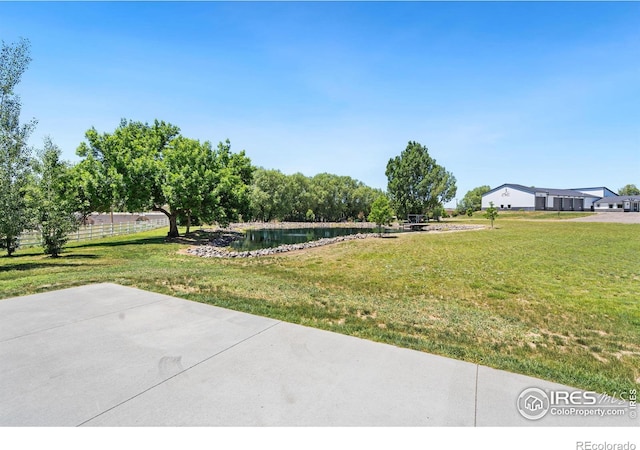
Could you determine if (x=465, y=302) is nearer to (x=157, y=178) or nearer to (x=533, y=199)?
(x=157, y=178)

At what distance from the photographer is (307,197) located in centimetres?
6512

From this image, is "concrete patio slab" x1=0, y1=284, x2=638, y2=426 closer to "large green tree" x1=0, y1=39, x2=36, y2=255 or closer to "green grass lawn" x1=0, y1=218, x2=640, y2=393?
"green grass lawn" x1=0, y1=218, x2=640, y2=393

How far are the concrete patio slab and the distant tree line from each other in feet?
153

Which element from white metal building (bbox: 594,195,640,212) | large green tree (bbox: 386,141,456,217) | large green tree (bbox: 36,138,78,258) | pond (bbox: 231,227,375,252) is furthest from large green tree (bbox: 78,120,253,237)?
white metal building (bbox: 594,195,640,212)

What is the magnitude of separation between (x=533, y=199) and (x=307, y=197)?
48565 millimetres

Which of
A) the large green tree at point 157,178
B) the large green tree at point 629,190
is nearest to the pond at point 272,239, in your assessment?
the large green tree at point 157,178

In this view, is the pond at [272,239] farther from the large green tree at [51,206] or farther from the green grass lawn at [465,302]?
the green grass lawn at [465,302]

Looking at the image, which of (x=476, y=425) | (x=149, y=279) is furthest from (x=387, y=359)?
(x=149, y=279)

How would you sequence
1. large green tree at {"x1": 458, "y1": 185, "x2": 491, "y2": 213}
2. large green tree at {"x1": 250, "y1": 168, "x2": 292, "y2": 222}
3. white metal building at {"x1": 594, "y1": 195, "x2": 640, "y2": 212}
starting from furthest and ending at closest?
large green tree at {"x1": 458, "y1": 185, "x2": 491, "y2": 213} < white metal building at {"x1": 594, "y1": 195, "x2": 640, "y2": 212} < large green tree at {"x1": 250, "y1": 168, "x2": 292, "y2": 222}

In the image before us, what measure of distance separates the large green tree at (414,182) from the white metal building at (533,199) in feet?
86.9

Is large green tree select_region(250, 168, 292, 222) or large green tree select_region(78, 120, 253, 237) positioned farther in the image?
large green tree select_region(250, 168, 292, 222)

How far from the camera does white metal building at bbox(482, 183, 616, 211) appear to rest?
223ft

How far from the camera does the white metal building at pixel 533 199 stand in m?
68.0
